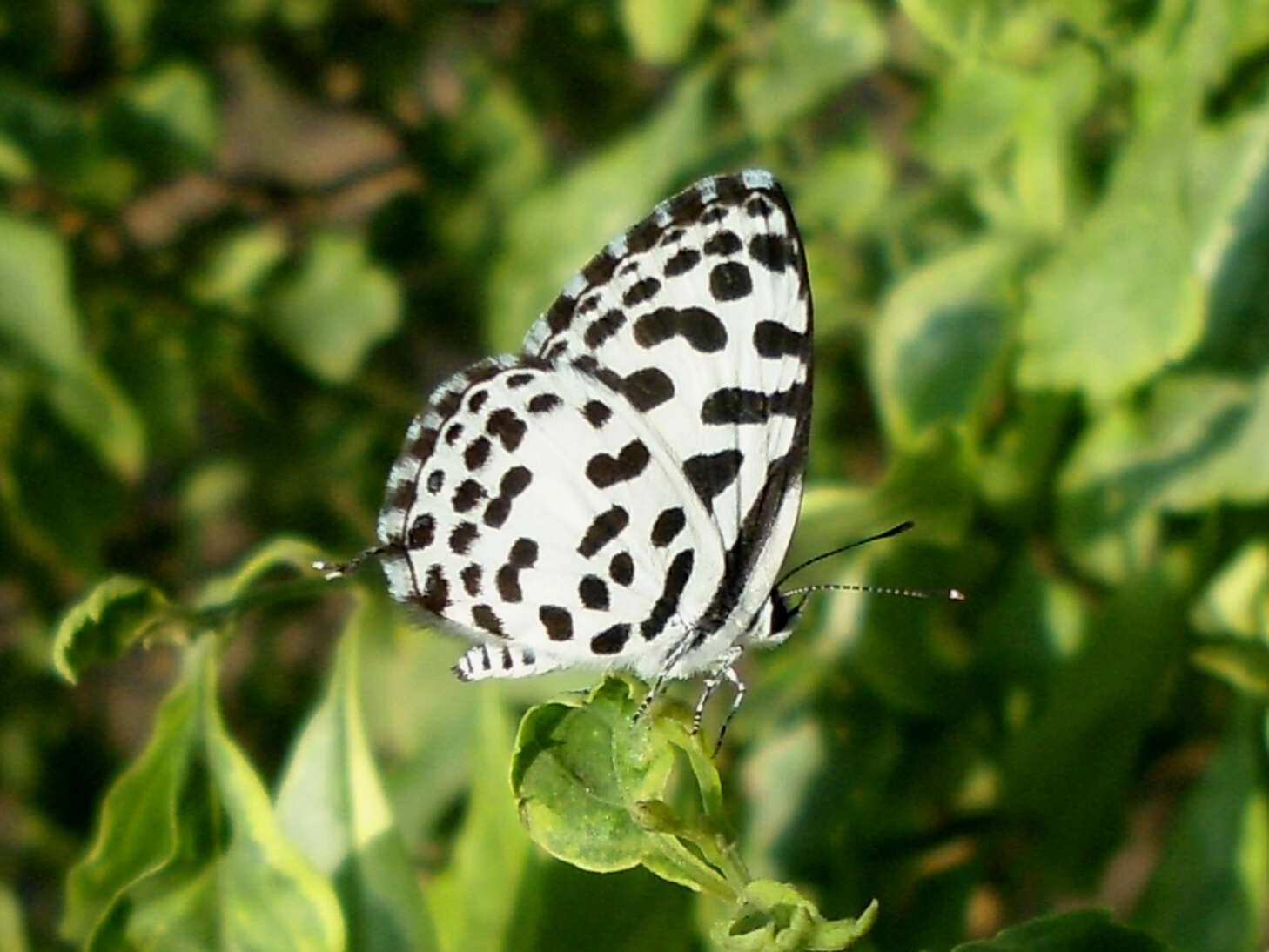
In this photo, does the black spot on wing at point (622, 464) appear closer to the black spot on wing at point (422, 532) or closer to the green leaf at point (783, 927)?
the black spot on wing at point (422, 532)

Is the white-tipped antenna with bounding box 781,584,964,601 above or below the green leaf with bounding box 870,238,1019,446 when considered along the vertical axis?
below

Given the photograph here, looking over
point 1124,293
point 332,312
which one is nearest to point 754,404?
point 1124,293

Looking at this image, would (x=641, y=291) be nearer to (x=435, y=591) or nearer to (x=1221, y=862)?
(x=435, y=591)

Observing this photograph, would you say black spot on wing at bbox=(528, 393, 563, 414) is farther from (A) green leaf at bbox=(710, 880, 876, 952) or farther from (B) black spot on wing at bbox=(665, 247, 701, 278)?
(A) green leaf at bbox=(710, 880, 876, 952)

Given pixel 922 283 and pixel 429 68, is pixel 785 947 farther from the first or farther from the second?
pixel 429 68

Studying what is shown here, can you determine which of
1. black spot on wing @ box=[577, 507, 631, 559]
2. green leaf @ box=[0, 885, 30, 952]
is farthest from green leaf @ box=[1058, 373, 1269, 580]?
green leaf @ box=[0, 885, 30, 952]

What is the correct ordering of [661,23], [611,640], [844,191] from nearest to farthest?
[611,640] < [661,23] < [844,191]

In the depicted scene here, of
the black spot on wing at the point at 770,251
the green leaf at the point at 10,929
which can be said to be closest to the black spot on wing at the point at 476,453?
the black spot on wing at the point at 770,251

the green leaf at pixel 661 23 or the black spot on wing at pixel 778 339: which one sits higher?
the green leaf at pixel 661 23
